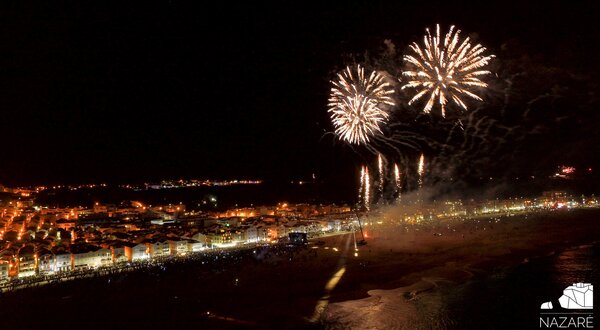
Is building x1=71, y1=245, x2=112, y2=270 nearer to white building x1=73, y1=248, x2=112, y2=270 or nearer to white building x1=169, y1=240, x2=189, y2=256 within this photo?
white building x1=73, y1=248, x2=112, y2=270

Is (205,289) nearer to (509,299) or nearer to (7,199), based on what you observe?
(509,299)

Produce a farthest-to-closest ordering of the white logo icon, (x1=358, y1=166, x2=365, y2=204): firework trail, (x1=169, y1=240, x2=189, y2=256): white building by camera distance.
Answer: (x1=358, y1=166, x2=365, y2=204): firework trail
(x1=169, y1=240, x2=189, y2=256): white building
the white logo icon

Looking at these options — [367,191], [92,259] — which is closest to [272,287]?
[92,259]

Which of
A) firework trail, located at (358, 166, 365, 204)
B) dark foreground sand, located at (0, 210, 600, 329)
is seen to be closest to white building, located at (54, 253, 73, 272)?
dark foreground sand, located at (0, 210, 600, 329)

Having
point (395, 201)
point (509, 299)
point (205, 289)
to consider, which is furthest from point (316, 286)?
point (395, 201)

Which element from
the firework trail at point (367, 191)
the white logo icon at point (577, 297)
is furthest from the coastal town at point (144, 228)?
the white logo icon at point (577, 297)

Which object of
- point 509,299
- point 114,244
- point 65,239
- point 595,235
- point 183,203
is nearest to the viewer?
point 509,299

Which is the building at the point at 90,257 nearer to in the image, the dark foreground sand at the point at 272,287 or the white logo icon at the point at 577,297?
the dark foreground sand at the point at 272,287

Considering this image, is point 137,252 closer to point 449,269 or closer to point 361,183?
point 449,269
